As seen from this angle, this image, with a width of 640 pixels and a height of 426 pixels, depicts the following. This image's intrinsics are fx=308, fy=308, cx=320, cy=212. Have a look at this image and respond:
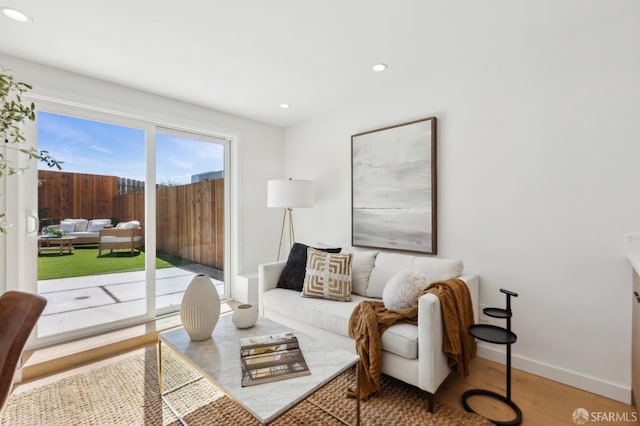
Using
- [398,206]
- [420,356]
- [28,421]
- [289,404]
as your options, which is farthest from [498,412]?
[28,421]

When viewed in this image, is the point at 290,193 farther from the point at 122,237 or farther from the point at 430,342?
the point at 430,342

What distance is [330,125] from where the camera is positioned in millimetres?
3723

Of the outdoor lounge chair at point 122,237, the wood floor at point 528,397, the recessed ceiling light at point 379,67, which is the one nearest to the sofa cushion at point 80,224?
the outdoor lounge chair at point 122,237

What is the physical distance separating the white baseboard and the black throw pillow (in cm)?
152

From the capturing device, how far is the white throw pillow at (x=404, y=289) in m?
2.10

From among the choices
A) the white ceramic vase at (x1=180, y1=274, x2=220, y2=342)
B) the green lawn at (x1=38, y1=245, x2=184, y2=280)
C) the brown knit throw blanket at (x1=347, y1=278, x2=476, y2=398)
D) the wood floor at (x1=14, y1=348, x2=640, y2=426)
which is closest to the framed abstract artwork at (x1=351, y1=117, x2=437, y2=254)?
the brown knit throw blanket at (x1=347, y1=278, x2=476, y2=398)

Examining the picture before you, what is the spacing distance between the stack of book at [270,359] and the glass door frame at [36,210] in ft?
6.56

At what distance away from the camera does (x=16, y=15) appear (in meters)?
1.93

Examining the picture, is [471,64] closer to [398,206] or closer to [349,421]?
[398,206]

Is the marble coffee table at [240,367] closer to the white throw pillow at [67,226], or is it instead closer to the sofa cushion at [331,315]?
the sofa cushion at [331,315]

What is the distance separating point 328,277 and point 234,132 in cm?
224

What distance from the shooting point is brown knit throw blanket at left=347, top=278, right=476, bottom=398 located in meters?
1.90

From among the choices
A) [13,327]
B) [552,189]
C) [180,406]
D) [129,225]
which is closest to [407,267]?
[552,189]

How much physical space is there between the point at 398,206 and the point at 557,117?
1384 millimetres
